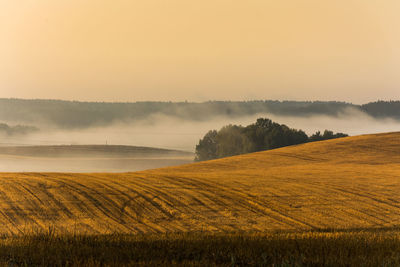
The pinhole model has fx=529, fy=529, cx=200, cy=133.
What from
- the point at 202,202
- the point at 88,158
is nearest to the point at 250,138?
the point at 88,158

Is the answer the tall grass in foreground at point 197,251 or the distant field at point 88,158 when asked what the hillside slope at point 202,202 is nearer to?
the tall grass in foreground at point 197,251

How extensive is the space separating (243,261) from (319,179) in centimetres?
2729

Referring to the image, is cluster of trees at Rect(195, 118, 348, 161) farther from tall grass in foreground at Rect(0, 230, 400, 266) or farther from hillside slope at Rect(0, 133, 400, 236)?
tall grass in foreground at Rect(0, 230, 400, 266)

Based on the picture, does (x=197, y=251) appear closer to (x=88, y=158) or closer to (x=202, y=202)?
(x=202, y=202)

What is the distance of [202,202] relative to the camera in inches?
977

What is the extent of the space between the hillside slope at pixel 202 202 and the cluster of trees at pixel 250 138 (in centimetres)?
5433

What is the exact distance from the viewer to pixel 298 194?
90.1ft

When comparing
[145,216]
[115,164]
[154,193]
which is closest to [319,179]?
[154,193]

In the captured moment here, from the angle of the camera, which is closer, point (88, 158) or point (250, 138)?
point (250, 138)

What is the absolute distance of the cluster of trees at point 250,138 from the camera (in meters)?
91.1

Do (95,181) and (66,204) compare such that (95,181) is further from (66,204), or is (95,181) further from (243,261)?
(243,261)

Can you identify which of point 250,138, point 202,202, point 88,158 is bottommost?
point 88,158

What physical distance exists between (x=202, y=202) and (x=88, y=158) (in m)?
83.0

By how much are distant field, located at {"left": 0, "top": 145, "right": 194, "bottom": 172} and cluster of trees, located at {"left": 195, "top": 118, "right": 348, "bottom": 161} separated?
39.1 ft
